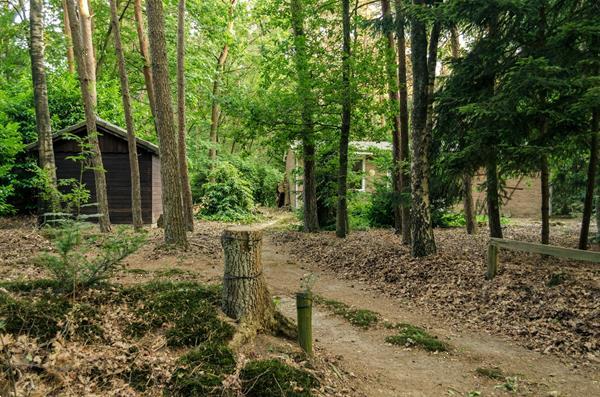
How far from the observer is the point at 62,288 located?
400 cm

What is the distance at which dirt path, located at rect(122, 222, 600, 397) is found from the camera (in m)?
4.54

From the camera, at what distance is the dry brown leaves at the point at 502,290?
5.82m

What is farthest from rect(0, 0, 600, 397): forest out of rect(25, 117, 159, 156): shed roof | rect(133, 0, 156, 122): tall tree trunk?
rect(133, 0, 156, 122): tall tree trunk

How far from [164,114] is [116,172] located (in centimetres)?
1011

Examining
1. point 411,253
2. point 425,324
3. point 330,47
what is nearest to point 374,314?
point 425,324

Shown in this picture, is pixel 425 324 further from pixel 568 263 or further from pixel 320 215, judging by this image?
pixel 320 215

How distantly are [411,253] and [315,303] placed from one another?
3612 mm

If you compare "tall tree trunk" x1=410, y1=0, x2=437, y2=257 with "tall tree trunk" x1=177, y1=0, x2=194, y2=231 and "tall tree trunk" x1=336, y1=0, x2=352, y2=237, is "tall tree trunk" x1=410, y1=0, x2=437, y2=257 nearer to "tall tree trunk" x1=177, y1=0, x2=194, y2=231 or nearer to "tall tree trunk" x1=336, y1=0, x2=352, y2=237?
"tall tree trunk" x1=336, y1=0, x2=352, y2=237

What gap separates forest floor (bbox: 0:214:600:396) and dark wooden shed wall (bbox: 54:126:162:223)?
Answer: 28.8ft

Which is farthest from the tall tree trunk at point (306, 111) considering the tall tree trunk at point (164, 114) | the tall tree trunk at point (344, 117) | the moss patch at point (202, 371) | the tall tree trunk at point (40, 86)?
the moss patch at point (202, 371)

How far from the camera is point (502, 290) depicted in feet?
23.8

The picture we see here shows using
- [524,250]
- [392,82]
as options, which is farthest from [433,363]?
[392,82]

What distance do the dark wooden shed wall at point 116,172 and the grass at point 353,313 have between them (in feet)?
46.6

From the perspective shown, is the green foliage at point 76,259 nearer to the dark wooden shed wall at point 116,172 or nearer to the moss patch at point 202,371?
the moss patch at point 202,371
